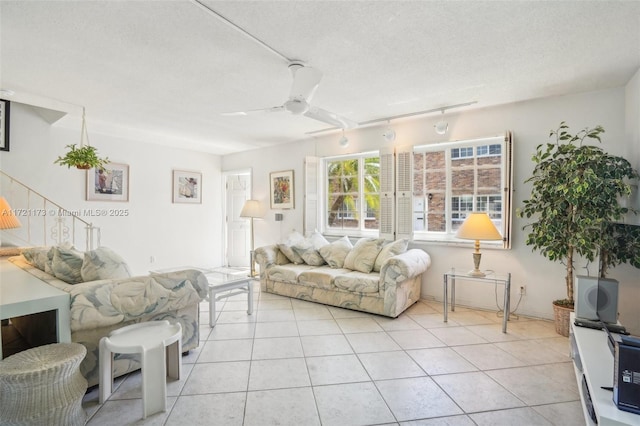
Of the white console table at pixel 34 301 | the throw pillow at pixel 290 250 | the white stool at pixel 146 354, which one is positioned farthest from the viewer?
the throw pillow at pixel 290 250

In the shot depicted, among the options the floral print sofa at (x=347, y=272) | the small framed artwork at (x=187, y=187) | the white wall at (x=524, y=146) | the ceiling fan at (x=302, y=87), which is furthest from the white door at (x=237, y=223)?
the ceiling fan at (x=302, y=87)

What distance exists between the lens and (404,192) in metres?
4.34

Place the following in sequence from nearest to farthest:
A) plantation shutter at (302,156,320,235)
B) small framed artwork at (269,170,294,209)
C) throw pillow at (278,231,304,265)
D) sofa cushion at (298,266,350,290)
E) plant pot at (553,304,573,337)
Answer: plant pot at (553,304,573,337) < sofa cushion at (298,266,350,290) < throw pillow at (278,231,304,265) < plantation shutter at (302,156,320,235) < small framed artwork at (269,170,294,209)

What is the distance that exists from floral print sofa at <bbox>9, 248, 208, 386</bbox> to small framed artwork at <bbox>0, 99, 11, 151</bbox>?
2.35m

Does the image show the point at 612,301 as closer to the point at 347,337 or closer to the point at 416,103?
the point at 347,337

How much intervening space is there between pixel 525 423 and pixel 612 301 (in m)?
1.25

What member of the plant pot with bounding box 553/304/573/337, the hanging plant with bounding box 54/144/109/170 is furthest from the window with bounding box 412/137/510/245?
the hanging plant with bounding box 54/144/109/170

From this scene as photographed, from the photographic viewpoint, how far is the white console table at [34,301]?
171 cm

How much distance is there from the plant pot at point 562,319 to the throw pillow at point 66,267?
4.25 m

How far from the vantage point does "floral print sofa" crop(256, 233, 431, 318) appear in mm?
3512

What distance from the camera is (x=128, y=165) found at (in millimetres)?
5324

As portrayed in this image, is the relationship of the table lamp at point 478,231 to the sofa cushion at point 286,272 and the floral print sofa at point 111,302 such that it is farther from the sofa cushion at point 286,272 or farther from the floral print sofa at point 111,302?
the floral print sofa at point 111,302

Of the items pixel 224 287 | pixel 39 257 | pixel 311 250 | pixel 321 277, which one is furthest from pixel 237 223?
pixel 39 257

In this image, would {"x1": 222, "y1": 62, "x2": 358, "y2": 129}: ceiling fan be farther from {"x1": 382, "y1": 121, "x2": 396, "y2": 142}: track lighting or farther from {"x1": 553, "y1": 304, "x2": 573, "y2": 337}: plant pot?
{"x1": 553, "y1": 304, "x2": 573, "y2": 337}: plant pot
